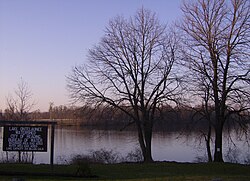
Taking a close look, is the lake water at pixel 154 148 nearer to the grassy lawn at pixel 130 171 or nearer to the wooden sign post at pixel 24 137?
the grassy lawn at pixel 130 171

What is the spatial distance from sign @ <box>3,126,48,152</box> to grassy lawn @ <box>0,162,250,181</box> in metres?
0.92

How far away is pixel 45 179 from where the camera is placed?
39.1 feet

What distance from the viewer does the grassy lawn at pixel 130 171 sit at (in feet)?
41.7

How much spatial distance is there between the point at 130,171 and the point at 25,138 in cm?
480

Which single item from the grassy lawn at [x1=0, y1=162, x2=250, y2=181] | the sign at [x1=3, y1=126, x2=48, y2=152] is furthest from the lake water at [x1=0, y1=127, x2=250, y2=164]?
the sign at [x1=3, y1=126, x2=48, y2=152]

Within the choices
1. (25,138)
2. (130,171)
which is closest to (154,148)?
(130,171)

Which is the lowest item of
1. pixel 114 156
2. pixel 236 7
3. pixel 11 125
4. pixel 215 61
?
pixel 114 156

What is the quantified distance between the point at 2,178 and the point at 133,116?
37.7ft

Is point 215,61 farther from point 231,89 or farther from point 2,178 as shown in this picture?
point 2,178

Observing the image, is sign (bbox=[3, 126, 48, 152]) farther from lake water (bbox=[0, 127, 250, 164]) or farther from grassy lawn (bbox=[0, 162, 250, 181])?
lake water (bbox=[0, 127, 250, 164])

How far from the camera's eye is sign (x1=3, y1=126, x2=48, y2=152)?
13359 millimetres

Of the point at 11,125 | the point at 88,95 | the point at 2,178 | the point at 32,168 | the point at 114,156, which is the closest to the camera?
the point at 2,178

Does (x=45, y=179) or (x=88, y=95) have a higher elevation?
(x=88, y=95)

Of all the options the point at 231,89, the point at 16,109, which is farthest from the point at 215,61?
the point at 16,109
